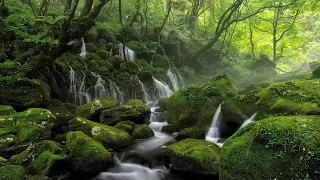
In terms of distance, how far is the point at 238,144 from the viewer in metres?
4.52

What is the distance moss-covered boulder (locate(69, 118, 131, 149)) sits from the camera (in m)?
7.66

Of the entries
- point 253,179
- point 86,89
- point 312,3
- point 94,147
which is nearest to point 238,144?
point 253,179

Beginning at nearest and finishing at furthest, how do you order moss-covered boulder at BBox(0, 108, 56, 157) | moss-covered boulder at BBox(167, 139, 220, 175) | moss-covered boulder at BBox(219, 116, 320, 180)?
moss-covered boulder at BBox(219, 116, 320, 180) < moss-covered boulder at BBox(167, 139, 220, 175) < moss-covered boulder at BBox(0, 108, 56, 157)

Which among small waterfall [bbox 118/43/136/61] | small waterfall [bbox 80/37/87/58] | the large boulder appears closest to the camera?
the large boulder

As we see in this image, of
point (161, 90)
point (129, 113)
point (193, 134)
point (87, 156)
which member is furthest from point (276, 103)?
point (161, 90)

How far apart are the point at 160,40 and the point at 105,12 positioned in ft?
18.8

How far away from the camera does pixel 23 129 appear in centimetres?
710

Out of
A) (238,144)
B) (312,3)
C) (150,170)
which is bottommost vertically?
(150,170)

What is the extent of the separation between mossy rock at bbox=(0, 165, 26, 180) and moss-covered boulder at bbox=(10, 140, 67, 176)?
22cm

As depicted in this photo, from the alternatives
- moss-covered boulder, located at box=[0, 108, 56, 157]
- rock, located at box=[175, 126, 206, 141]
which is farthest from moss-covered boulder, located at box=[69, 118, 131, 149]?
rock, located at box=[175, 126, 206, 141]

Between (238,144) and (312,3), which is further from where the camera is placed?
(312,3)

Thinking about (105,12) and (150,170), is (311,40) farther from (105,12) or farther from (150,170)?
(150,170)

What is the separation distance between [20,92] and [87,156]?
17.1ft

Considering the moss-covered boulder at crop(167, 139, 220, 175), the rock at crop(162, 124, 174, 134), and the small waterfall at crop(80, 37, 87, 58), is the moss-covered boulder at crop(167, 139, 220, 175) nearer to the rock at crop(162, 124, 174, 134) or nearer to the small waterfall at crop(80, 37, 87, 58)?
the rock at crop(162, 124, 174, 134)
